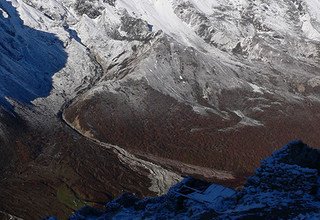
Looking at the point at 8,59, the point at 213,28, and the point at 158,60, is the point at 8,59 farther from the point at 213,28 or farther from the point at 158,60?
the point at 213,28

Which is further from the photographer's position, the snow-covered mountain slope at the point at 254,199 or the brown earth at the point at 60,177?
the brown earth at the point at 60,177

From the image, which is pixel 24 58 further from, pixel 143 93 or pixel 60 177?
pixel 60 177

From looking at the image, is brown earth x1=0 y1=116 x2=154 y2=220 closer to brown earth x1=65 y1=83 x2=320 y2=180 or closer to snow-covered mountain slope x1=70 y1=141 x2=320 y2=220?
brown earth x1=65 y1=83 x2=320 y2=180

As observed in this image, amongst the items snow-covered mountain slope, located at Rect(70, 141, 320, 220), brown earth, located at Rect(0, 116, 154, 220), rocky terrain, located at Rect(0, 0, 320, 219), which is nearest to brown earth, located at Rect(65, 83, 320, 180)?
rocky terrain, located at Rect(0, 0, 320, 219)

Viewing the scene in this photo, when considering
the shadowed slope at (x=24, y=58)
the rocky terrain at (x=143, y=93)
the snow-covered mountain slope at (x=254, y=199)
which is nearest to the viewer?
the snow-covered mountain slope at (x=254, y=199)

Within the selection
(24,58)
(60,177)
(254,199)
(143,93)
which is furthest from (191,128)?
Result: (254,199)

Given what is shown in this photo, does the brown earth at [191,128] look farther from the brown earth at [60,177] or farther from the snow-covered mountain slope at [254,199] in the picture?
the snow-covered mountain slope at [254,199]

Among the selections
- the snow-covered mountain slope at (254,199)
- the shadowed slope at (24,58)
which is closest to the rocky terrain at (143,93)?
the shadowed slope at (24,58)
